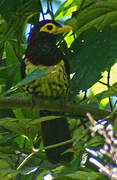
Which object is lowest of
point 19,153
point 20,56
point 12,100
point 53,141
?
point 53,141

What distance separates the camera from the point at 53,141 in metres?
2.44

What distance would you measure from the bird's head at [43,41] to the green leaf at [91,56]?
409 mm

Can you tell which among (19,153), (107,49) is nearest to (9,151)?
(19,153)

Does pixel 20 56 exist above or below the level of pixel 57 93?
above

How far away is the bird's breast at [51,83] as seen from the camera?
248 cm

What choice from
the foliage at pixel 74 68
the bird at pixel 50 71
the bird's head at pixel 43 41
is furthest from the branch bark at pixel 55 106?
the bird's head at pixel 43 41

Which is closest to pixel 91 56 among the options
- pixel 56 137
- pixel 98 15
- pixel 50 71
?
pixel 98 15

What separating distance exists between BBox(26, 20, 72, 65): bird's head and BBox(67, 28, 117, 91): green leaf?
0.41m

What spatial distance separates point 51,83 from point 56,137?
0.34 meters

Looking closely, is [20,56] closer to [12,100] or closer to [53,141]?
[53,141]

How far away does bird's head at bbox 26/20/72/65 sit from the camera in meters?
2.57

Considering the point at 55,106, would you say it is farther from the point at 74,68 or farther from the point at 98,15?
the point at 98,15

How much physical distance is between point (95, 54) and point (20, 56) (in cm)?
69

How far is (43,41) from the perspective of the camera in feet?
9.00
